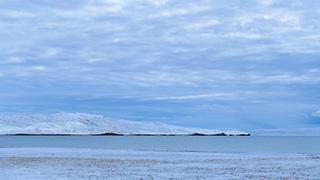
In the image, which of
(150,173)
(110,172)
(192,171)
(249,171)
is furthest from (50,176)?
(249,171)

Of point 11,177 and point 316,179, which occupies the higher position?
point 316,179

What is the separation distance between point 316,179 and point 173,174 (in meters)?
8.21

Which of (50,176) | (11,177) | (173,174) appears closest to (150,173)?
(173,174)

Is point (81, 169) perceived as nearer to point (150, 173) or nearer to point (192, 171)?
point (150, 173)

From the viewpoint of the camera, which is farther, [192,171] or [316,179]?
[192,171]

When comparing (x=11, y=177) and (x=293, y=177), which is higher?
(x=293, y=177)

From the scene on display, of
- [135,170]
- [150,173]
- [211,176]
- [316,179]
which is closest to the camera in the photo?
[316,179]

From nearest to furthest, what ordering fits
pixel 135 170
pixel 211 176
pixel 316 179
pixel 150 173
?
pixel 316 179 → pixel 211 176 → pixel 150 173 → pixel 135 170

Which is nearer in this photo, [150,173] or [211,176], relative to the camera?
[211,176]

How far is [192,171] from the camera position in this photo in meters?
28.1

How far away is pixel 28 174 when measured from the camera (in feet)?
82.8

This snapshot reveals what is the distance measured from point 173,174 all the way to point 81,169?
6604 millimetres

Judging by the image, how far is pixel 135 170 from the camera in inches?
1123

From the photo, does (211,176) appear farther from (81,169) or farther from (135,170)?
(81,169)
